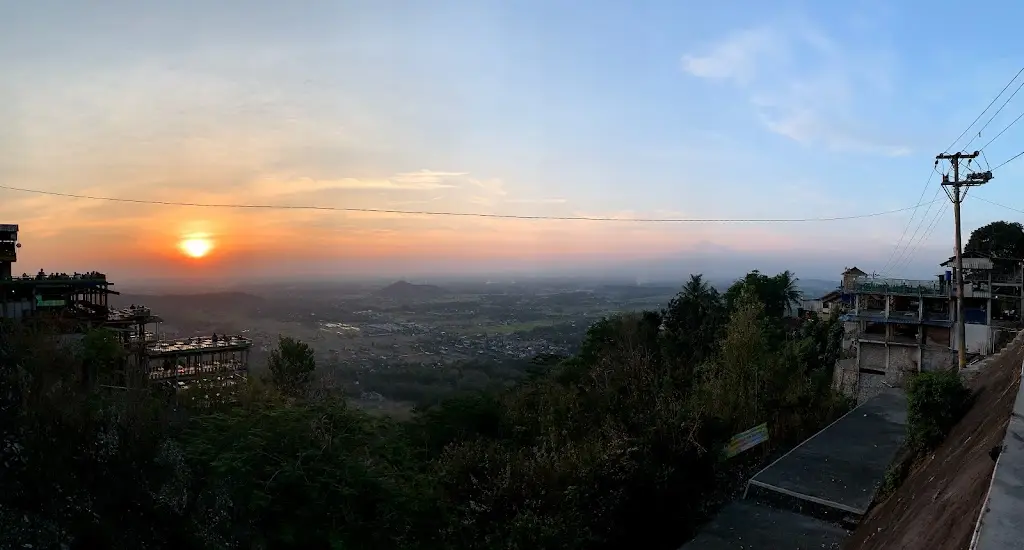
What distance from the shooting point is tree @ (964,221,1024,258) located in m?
27.7

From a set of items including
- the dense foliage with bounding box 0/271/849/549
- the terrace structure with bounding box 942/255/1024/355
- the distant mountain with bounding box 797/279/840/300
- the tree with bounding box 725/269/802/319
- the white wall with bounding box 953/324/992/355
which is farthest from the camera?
the distant mountain with bounding box 797/279/840/300

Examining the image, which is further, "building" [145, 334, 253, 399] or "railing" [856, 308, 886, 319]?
"railing" [856, 308, 886, 319]

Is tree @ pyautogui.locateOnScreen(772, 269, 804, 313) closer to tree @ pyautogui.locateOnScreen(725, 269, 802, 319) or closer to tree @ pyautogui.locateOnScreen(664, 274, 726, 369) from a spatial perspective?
tree @ pyautogui.locateOnScreen(725, 269, 802, 319)

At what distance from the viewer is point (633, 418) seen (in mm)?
11148

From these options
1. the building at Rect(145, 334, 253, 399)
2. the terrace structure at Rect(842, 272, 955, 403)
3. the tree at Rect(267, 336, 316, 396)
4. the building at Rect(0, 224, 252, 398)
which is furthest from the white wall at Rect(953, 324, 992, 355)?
the building at Rect(145, 334, 253, 399)

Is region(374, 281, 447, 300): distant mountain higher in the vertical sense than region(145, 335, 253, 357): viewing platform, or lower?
lower

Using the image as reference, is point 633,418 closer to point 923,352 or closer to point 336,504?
point 336,504

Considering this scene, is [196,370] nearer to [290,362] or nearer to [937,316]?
[290,362]

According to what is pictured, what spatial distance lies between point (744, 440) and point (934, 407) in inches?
136

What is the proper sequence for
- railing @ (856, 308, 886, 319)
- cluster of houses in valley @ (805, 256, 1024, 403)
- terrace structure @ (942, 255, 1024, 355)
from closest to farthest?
1. terrace structure @ (942, 255, 1024, 355)
2. cluster of houses in valley @ (805, 256, 1024, 403)
3. railing @ (856, 308, 886, 319)

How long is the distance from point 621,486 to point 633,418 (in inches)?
83.7

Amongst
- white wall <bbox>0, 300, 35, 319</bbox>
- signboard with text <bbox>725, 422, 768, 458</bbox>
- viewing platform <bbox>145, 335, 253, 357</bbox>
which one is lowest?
signboard with text <bbox>725, 422, 768, 458</bbox>

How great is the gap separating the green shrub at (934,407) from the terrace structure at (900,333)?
1559 centimetres

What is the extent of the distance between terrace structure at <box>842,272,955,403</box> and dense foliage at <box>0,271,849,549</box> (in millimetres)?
10925
